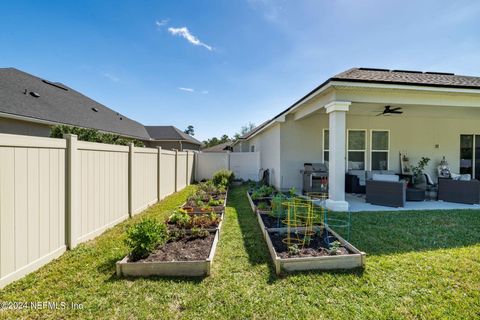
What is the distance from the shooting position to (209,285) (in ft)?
8.98

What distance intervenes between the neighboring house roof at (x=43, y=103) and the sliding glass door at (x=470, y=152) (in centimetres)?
1712

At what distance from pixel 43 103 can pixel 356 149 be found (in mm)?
13511

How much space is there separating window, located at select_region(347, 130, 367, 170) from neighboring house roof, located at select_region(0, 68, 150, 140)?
12.0m

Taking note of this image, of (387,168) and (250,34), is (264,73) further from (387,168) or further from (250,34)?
(387,168)

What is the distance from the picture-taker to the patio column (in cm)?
593

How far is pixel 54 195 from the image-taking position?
3250mm

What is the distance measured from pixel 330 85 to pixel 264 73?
7298 mm

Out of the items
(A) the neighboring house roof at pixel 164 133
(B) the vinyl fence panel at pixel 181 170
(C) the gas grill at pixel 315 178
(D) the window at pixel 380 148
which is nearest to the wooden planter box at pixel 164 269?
(C) the gas grill at pixel 315 178

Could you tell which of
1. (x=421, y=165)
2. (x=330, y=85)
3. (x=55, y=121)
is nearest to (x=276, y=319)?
(x=330, y=85)

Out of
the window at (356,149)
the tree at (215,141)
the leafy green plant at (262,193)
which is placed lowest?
the leafy green plant at (262,193)

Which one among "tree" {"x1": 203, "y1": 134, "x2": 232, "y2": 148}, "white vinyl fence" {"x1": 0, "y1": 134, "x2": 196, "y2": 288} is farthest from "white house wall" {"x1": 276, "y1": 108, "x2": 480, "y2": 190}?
"tree" {"x1": 203, "y1": 134, "x2": 232, "y2": 148}

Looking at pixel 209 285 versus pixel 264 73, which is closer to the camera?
pixel 209 285

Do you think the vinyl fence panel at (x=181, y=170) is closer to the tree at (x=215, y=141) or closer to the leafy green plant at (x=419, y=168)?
the leafy green plant at (x=419, y=168)

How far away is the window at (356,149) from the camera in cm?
921
